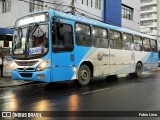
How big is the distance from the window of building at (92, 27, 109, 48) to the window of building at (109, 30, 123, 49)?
0.48 m

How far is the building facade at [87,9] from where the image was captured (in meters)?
Result: 29.9

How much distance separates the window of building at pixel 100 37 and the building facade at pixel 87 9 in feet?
23.6

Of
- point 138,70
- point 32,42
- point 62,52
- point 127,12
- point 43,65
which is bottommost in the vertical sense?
point 138,70

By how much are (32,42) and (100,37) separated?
4425 mm

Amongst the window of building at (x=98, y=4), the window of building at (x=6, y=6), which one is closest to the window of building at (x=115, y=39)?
the window of building at (x=6, y=6)

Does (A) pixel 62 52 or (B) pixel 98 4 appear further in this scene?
(B) pixel 98 4

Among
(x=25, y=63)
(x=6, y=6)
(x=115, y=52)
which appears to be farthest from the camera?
(x=6, y=6)

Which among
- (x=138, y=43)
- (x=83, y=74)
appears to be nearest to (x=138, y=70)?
(x=138, y=43)

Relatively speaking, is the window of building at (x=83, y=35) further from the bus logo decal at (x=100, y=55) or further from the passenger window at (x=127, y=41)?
the passenger window at (x=127, y=41)

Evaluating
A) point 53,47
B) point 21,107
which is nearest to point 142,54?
point 53,47

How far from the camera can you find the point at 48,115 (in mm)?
7559

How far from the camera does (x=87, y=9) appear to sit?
35.6m

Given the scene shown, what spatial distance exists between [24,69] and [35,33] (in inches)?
65.5

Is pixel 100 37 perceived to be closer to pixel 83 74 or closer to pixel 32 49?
pixel 83 74
